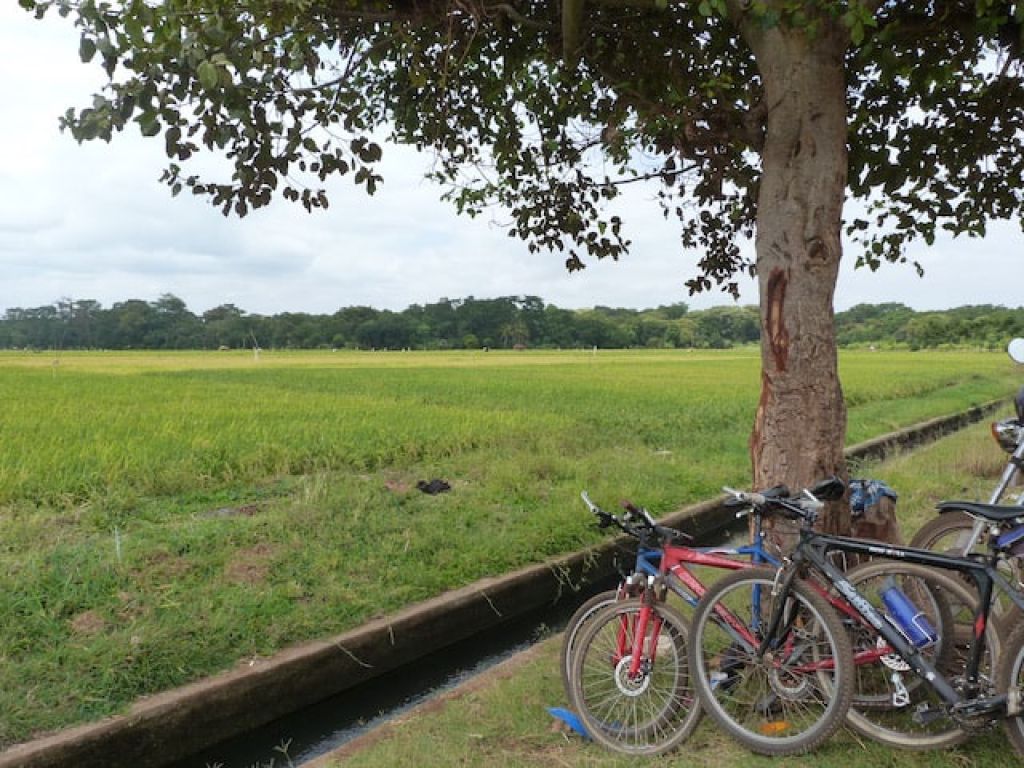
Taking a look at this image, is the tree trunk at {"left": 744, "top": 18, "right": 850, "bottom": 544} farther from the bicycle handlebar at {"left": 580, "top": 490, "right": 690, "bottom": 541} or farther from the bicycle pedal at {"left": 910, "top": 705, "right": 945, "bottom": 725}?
the bicycle pedal at {"left": 910, "top": 705, "right": 945, "bottom": 725}

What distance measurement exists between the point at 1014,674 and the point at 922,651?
30 cm

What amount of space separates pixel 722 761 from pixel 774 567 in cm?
80

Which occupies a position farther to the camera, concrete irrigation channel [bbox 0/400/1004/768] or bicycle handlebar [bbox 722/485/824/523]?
concrete irrigation channel [bbox 0/400/1004/768]

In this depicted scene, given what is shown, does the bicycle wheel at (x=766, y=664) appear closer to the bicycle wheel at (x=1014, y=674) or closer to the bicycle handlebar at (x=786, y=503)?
the bicycle handlebar at (x=786, y=503)

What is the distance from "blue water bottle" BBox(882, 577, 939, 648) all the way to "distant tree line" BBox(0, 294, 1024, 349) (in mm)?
82383

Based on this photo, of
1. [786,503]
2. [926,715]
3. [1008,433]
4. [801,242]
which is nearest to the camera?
[926,715]

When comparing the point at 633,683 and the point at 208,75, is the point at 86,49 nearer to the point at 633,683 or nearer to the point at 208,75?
the point at 208,75

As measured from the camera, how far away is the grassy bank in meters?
2.83

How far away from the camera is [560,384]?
2377cm

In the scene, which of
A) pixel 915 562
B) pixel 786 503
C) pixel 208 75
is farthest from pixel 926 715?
pixel 208 75

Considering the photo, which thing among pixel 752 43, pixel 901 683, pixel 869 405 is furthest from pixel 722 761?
pixel 869 405

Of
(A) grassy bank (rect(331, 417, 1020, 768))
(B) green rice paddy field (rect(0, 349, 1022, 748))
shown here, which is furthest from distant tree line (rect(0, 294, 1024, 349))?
(A) grassy bank (rect(331, 417, 1020, 768))

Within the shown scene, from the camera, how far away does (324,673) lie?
14.1 ft

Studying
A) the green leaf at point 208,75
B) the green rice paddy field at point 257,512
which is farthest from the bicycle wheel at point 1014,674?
the green leaf at point 208,75
